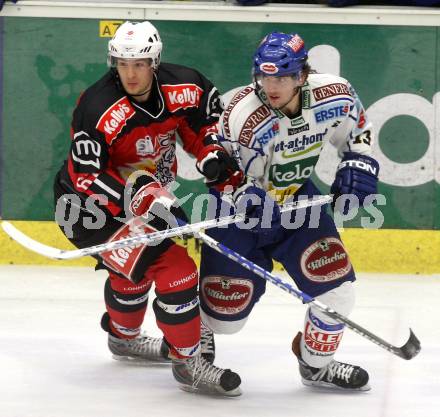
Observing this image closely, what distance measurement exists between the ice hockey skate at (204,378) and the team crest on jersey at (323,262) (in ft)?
1.41

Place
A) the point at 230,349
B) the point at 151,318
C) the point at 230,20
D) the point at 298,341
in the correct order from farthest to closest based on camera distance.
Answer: the point at 230,20 < the point at 151,318 < the point at 230,349 < the point at 298,341

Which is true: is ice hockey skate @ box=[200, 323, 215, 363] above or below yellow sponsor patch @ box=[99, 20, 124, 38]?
below

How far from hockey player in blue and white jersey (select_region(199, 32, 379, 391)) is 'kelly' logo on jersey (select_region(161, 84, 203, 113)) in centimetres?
26

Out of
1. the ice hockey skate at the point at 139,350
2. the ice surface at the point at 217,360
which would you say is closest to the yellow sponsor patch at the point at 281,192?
the ice surface at the point at 217,360

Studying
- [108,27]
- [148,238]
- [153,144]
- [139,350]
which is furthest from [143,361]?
[108,27]

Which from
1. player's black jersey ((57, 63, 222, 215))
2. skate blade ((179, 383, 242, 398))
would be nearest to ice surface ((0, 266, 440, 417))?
skate blade ((179, 383, 242, 398))

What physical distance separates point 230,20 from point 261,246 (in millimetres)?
1988

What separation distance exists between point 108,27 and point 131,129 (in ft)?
5.97

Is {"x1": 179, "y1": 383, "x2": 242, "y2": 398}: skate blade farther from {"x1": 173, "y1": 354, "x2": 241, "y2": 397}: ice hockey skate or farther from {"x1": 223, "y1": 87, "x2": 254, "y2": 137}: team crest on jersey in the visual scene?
Answer: {"x1": 223, "y1": 87, "x2": 254, "y2": 137}: team crest on jersey

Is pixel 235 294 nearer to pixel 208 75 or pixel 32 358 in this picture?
pixel 32 358

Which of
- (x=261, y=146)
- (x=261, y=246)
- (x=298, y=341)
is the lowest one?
(x=298, y=341)

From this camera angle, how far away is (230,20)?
5.93 metres

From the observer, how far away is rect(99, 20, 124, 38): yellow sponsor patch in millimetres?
5934

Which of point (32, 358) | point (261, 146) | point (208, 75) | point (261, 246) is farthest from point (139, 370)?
point (208, 75)
